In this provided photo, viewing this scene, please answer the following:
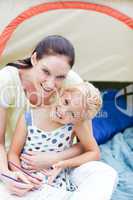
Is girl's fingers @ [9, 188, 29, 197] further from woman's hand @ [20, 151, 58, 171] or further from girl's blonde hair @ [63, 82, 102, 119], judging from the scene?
girl's blonde hair @ [63, 82, 102, 119]

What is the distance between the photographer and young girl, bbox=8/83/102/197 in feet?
4.25

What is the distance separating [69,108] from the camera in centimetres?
129

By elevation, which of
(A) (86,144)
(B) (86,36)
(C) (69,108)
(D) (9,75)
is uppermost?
(B) (86,36)

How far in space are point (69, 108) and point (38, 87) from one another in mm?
125

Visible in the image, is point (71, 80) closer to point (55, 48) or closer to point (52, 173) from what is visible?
point (55, 48)

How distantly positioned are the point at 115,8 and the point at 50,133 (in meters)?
0.74

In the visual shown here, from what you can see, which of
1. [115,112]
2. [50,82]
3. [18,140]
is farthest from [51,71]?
[115,112]

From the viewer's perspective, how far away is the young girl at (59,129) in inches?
51.0

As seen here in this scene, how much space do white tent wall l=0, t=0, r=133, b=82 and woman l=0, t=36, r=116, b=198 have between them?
393 millimetres

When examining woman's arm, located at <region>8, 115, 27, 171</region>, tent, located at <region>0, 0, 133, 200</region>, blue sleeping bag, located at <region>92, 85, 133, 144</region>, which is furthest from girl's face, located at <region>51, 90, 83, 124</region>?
blue sleeping bag, located at <region>92, 85, 133, 144</region>

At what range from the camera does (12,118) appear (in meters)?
1.44

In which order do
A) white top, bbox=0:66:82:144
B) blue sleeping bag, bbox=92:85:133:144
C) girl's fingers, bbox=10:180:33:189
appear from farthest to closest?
blue sleeping bag, bbox=92:85:133:144, white top, bbox=0:66:82:144, girl's fingers, bbox=10:180:33:189

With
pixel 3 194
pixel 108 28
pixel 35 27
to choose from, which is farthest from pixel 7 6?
pixel 3 194

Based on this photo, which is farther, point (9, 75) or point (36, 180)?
point (9, 75)
